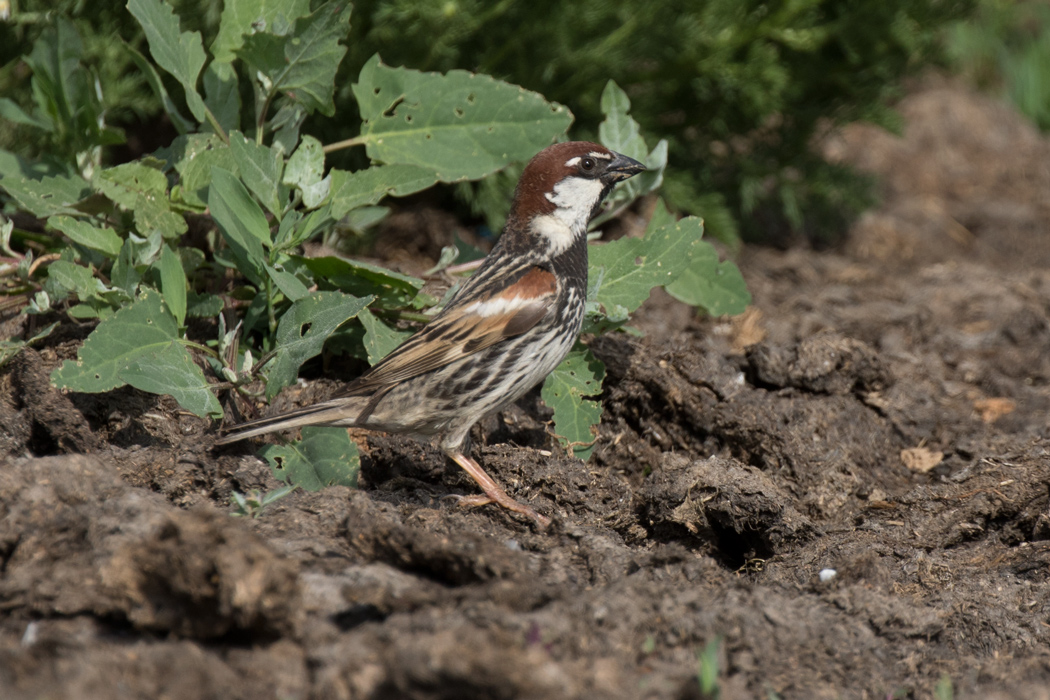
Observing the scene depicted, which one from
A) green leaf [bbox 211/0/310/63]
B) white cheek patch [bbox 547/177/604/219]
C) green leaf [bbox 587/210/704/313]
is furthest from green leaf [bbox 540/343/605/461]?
green leaf [bbox 211/0/310/63]

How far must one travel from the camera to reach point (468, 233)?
281 inches

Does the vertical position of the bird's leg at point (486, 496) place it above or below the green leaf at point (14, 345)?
below

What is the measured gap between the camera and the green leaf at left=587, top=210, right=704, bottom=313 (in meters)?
4.65

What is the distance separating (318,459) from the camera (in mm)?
3971

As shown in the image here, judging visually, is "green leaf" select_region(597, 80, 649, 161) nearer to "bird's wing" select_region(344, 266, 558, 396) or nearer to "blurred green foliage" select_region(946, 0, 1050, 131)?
"bird's wing" select_region(344, 266, 558, 396)

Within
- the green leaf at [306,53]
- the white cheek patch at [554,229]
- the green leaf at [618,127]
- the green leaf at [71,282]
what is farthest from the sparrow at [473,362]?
the green leaf at [306,53]

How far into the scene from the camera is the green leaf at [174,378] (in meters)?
3.72

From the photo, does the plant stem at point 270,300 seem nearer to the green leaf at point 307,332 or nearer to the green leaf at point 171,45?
the green leaf at point 307,332

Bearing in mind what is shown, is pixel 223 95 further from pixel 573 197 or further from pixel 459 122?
pixel 573 197

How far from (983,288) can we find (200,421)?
5.16 meters

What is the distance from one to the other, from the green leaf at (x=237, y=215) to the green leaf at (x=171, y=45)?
65cm

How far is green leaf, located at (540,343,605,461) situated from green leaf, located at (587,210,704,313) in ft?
1.00

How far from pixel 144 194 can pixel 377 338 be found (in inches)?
46.8

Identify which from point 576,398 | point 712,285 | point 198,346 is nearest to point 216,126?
point 198,346
